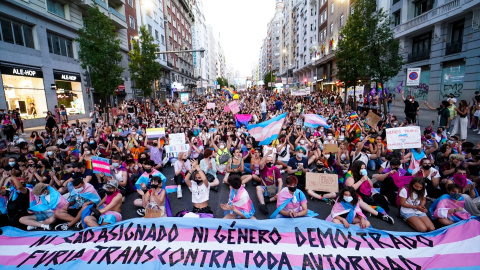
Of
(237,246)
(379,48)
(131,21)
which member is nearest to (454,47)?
(379,48)

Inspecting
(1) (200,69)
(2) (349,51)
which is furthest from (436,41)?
(1) (200,69)

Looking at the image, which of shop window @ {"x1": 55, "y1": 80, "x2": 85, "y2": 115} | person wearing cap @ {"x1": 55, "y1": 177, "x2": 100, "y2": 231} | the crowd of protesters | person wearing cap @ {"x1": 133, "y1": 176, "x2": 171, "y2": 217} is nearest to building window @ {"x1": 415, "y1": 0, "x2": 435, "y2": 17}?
the crowd of protesters

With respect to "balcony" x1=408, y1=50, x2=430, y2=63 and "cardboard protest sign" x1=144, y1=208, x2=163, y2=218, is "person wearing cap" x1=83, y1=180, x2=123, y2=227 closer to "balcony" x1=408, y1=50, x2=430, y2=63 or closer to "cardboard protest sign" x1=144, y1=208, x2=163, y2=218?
"cardboard protest sign" x1=144, y1=208, x2=163, y2=218

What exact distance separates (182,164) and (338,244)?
16.8ft

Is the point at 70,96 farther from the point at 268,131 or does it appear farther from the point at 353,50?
the point at 353,50

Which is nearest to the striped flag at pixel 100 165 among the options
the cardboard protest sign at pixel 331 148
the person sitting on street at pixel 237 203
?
the person sitting on street at pixel 237 203

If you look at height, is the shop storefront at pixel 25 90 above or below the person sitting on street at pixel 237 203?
above

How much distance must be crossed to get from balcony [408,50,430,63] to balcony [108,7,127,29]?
3139 cm

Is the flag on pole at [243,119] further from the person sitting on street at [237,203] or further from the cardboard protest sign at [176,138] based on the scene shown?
the person sitting on street at [237,203]

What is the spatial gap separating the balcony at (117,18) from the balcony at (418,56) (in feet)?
103

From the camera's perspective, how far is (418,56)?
2302cm

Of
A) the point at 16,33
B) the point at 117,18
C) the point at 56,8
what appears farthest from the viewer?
the point at 117,18

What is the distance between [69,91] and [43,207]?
20747mm

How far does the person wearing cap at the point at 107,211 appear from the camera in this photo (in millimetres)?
5211
